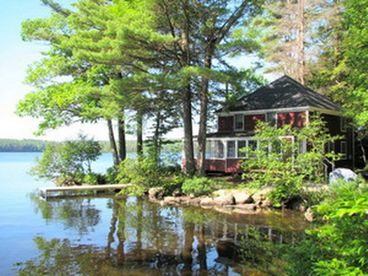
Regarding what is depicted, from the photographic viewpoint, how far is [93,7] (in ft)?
67.4

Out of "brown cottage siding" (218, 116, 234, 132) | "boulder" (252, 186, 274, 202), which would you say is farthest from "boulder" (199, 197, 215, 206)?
"brown cottage siding" (218, 116, 234, 132)

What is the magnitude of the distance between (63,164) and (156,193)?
6811 millimetres

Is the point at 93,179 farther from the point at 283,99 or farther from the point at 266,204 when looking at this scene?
the point at 283,99

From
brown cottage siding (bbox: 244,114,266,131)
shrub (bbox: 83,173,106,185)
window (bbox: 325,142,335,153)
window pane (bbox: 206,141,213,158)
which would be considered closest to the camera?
shrub (bbox: 83,173,106,185)

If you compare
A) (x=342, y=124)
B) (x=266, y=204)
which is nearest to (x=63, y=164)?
(x=266, y=204)

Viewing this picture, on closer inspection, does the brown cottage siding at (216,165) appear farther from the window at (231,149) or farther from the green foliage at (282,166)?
the green foliage at (282,166)

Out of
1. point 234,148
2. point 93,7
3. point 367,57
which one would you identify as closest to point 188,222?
point 367,57

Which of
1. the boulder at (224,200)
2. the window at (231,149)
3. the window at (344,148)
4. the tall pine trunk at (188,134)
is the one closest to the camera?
the boulder at (224,200)

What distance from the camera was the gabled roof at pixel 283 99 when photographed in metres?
22.0

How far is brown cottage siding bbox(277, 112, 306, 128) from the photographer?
21.2m

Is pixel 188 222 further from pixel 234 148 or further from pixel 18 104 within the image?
pixel 18 104

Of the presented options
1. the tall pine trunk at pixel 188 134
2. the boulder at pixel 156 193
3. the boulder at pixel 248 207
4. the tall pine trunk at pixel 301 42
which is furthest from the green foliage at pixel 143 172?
the tall pine trunk at pixel 301 42

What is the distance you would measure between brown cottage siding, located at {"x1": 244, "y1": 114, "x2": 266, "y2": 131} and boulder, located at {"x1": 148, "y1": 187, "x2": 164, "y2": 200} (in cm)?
814

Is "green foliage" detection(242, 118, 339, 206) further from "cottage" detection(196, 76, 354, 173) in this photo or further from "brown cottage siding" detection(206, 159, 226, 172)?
"brown cottage siding" detection(206, 159, 226, 172)
